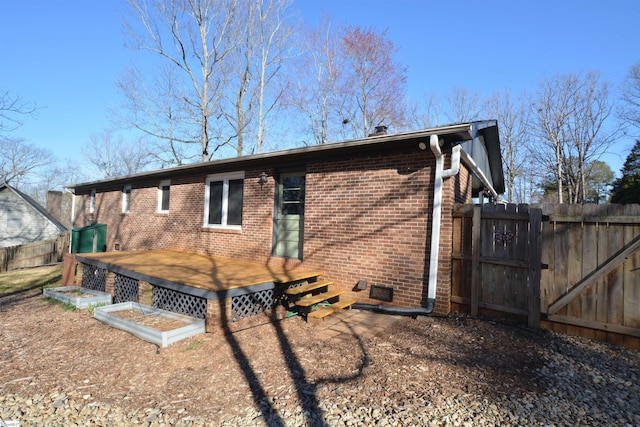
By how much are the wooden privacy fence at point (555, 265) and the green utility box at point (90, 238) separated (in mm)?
13131

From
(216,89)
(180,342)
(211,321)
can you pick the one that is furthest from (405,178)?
(216,89)

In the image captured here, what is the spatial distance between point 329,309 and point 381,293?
3.38 feet

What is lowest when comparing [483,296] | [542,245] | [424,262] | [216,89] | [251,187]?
[483,296]

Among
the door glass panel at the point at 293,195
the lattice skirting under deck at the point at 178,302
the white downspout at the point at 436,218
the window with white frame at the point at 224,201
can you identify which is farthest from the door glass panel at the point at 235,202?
the white downspout at the point at 436,218

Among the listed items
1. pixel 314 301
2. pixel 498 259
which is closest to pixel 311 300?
pixel 314 301

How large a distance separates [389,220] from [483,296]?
6.19ft

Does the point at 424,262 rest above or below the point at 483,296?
above

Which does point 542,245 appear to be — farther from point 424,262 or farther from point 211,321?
point 211,321

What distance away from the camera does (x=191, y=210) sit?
973 cm

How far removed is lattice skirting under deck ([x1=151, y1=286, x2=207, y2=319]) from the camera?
5.29 meters

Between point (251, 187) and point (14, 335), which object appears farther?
point (251, 187)

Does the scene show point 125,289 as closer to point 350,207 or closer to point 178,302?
point 178,302

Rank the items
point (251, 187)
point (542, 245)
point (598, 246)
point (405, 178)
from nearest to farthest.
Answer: point (598, 246)
point (542, 245)
point (405, 178)
point (251, 187)

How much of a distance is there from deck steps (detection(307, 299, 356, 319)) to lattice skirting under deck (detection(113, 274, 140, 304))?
3.48 metres
